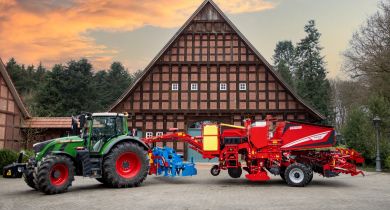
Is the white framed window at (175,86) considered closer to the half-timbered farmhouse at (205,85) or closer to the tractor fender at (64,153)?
the half-timbered farmhouse at (205,85)

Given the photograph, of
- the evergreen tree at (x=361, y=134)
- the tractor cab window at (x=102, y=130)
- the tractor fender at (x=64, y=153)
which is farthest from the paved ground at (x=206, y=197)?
the evergreen tree at (x=361, y=134)

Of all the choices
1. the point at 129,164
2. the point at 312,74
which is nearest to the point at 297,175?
the point at 129,164

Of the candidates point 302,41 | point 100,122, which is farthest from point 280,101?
point 302,41

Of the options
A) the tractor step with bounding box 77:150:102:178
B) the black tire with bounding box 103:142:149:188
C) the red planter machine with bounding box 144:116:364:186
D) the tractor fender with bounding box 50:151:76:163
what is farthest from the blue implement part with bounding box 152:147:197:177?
the tractor fender with bounding box 50:151:76:163

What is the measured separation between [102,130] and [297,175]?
6.75m

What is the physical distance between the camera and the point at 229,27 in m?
29.2

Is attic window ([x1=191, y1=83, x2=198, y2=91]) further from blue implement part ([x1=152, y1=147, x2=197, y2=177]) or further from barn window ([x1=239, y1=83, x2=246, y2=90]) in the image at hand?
blue implement part ([x1=152, y1=147, x2=197, y2=177])

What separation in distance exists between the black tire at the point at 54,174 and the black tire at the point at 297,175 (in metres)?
7.09

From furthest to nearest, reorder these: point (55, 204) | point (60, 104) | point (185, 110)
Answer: point (60, 104)
point (185, 110)
point (55, 204)

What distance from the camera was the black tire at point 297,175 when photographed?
1402 cm

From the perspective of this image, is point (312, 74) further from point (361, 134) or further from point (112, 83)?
point (112, 83)

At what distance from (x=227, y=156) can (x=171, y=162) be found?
2044 mm

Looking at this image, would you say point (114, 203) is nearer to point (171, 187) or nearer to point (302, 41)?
point (171, 187)

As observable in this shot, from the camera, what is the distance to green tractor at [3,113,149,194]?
11.8 metres
